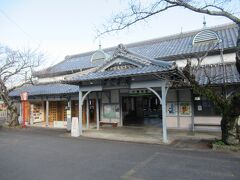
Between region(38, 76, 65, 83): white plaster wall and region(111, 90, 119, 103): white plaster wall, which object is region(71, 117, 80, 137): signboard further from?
region(38, 76, 65, 83): white plaster wall

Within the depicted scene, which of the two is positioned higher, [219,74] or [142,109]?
[219,74]

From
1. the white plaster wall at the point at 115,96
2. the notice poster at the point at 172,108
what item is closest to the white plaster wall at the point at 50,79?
the white plaster wall at the point at 115,96

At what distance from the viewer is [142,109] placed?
1681 cm

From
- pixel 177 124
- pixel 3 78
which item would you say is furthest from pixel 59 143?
→ pixel 3 78

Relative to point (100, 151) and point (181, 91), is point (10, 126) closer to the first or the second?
point (100, 151)

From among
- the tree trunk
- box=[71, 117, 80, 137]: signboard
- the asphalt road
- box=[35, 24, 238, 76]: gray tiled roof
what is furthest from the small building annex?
the asphalt road

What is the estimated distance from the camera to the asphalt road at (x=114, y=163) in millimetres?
5023

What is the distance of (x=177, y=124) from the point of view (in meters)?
11.8

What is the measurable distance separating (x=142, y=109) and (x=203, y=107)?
20.9ft

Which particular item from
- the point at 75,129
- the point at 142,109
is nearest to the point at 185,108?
the point at 142,109

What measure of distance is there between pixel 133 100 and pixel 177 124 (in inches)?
213

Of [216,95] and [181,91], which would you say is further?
[181,91]

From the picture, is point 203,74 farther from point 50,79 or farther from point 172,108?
point 50,79

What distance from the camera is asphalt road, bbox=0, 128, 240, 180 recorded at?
502 cm
